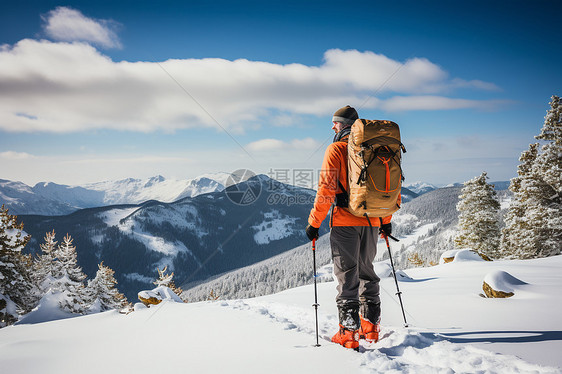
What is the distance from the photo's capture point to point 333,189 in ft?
13.1

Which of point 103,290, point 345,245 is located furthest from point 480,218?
point 103,290

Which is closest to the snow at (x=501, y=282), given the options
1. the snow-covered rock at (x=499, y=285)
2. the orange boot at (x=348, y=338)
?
the snow-covered rock at (x=499, y=285)

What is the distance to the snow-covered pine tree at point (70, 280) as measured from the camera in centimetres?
2097

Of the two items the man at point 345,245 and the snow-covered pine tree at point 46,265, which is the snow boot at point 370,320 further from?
the snow-covered pine tree at point 46,265

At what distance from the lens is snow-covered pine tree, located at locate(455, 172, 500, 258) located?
71.9 ft

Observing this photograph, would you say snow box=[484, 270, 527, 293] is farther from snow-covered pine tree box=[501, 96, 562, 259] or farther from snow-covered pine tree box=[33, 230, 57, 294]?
snow-covered pine tree box=[33, 230, 57, 294]

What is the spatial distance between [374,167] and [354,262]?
1424mm

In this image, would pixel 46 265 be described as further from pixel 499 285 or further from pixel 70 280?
pixel 499 285

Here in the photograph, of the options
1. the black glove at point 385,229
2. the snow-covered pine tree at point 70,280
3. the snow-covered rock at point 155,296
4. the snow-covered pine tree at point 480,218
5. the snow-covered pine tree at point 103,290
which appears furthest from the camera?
the snow-covered pine tree at point 103,290

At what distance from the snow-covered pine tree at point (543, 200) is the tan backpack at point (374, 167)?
20281 mm

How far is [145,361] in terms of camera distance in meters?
3.50

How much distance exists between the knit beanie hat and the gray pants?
1.72 meters

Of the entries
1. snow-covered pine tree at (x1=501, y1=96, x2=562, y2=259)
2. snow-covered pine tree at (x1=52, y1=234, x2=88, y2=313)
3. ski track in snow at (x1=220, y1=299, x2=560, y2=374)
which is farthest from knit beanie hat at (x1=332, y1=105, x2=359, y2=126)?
snow-covered pine tree at (x1=52, y1=234, x2=88, y2=313)

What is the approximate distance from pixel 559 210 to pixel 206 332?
75.3 feet
